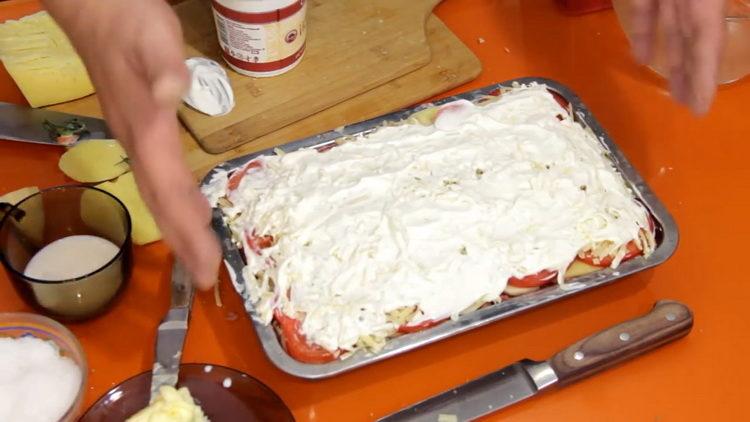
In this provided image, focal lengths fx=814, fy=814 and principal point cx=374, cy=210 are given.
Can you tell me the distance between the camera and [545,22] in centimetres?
144

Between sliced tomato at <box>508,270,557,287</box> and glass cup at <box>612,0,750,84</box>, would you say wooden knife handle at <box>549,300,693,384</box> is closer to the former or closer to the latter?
sliced tomato at <box>508,270,557,287</box>

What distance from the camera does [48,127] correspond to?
119 cm

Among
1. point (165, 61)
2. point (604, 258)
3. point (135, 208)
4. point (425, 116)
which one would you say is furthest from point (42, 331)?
point (604, 258)

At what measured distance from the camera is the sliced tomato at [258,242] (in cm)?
102

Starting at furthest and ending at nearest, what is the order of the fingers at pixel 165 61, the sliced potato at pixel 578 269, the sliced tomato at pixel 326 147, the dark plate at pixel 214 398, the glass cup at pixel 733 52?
the glass cup at pixel 733 52, the sliced tomato at pixel 326 147, the sliced potato at pixel 578 269, the dark plate at pixel 214 398, the fingers at pixel 165 61

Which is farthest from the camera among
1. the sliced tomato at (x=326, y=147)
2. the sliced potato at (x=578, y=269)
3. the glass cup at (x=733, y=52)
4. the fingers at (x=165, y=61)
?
the glass cup at (x=733, y=52)

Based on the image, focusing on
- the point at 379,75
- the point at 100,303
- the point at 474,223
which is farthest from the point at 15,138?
the point at 474,223

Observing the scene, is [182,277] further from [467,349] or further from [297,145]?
[467,349]

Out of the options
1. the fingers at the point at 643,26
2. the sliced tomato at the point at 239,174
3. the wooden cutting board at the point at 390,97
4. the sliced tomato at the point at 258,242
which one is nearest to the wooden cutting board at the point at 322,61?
the wooden cutting board at the point at 390,97

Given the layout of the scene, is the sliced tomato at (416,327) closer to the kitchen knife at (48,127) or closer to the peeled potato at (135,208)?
the peeled potato at (135,208)

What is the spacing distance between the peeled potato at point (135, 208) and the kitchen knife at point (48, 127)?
0.09 metres

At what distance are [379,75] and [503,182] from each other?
12.4 inches

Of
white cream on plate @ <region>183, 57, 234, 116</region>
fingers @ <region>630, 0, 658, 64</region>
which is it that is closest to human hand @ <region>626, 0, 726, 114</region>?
fingers @ <region>630, 0, 658, 64</region>

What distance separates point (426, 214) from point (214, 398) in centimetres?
34
